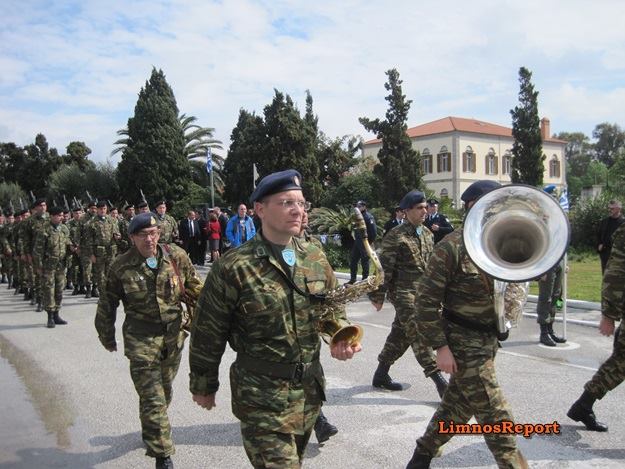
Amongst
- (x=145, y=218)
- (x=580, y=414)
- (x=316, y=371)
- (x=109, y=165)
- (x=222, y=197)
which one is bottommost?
(x=580, y=414)

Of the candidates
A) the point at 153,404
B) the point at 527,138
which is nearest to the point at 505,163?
the point at 527,138

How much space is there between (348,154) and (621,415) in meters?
34.7

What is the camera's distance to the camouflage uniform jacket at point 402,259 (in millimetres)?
5805

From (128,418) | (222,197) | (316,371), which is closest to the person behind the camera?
(316,371)

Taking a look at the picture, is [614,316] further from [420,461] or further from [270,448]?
[270,448]

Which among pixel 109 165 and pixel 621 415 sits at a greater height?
pixel 109 165

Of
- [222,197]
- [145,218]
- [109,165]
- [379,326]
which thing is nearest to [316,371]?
[145,218]

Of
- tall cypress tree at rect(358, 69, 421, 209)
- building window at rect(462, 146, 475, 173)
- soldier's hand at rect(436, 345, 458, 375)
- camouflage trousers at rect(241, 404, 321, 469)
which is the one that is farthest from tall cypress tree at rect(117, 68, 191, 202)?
camouflage trousers at rect(241, 404, 321, 469)

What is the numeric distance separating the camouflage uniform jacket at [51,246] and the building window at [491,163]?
58.0m

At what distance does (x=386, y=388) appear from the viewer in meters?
5.91

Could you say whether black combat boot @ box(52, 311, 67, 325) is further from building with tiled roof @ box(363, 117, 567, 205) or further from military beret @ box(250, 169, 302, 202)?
building with tiled roof @ box(363, 117, 567, 205)

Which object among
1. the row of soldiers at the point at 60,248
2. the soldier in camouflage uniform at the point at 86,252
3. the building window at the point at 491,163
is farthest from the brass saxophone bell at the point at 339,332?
the building window at the point at 491,163

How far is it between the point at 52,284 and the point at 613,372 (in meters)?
8.73

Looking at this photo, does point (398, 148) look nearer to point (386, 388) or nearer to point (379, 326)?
point (379, 326)
